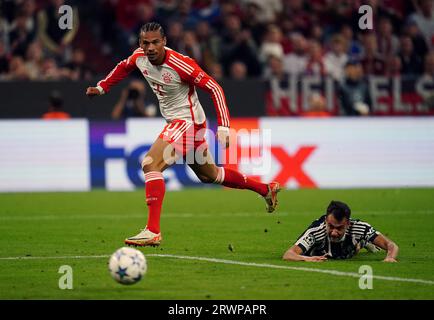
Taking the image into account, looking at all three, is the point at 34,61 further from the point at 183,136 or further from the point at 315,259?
the point at 315,259

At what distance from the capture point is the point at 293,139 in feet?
64.2

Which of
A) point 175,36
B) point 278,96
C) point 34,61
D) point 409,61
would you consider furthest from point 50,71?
point 409,61

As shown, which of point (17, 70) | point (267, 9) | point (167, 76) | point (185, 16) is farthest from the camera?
point (267, 9)

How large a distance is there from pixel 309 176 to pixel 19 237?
771 centimetres

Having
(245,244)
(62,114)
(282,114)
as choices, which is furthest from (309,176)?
(245,244)

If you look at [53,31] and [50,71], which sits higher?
[53,31]

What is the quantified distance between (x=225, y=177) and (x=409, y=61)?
11218 millimetres

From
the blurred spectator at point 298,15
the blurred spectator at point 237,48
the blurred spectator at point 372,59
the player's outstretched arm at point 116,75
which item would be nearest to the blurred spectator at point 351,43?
the blurred spectator at point 372,59

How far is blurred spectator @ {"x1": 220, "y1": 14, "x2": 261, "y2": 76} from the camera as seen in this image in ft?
73.1

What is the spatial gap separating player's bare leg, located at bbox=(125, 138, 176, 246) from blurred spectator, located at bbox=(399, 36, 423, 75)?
11.7m

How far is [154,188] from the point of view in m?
11.5

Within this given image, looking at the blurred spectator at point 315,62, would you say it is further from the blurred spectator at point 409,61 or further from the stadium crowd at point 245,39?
the blurred spectator at point 409,61
